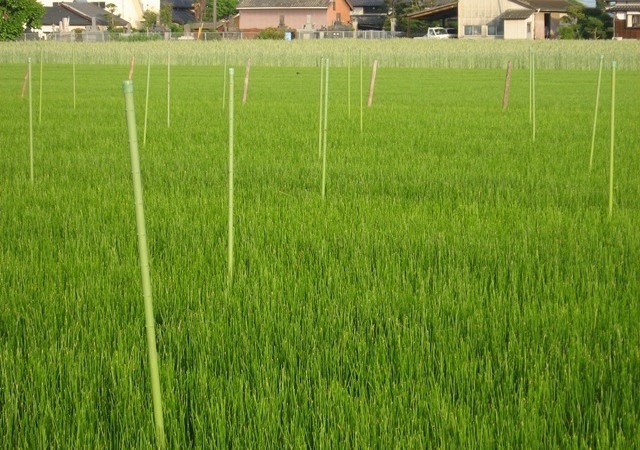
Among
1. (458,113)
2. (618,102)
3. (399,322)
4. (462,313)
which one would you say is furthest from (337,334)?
(618,102)

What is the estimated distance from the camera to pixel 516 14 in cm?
5409

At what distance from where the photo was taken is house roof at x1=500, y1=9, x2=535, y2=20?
53559mm

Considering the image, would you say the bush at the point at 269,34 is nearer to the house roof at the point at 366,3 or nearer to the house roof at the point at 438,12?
the house roof at the point at 438,12

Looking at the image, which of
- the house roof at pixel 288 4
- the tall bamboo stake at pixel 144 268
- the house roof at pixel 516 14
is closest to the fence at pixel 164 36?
the house roof at pixel 516 14

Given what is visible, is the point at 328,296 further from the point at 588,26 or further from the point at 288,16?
the point at 288,16

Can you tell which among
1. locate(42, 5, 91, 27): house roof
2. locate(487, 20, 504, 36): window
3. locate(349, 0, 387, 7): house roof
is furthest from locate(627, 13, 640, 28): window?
locate(42, 5, 91, 27): house roof

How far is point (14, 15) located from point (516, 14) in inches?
1070

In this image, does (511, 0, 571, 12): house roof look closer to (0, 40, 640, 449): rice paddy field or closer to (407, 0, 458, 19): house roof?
(407, 0, 458, 19): house roof

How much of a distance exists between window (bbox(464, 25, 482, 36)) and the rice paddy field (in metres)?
44.2

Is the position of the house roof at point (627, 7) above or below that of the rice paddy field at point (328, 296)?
above

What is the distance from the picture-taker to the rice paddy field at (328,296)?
3.29 metres

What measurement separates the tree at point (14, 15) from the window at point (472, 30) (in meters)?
24.2

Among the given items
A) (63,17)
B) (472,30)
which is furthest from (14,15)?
(63,17)

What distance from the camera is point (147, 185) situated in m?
9.43
